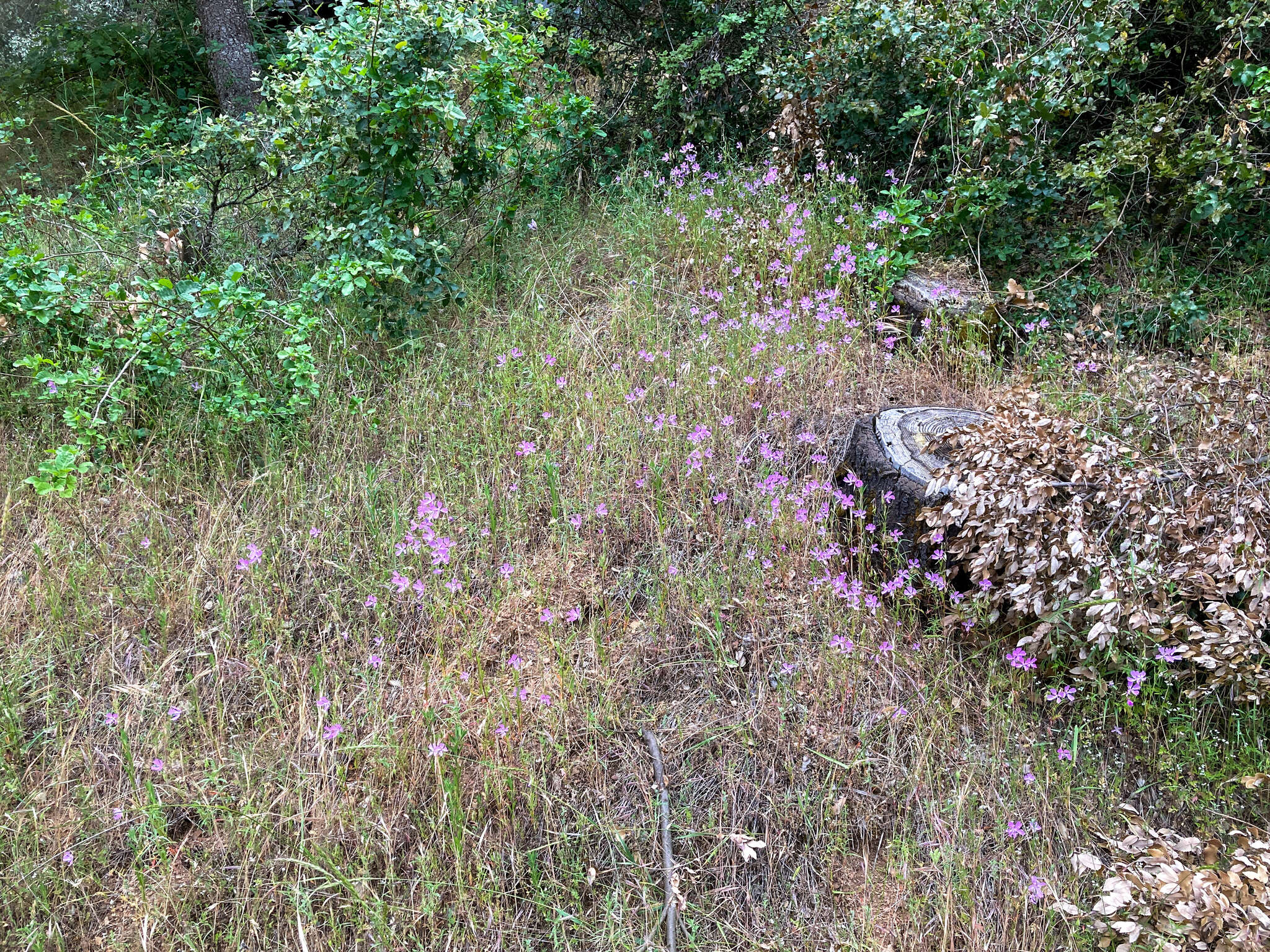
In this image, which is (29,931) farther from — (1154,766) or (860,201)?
(860,201)

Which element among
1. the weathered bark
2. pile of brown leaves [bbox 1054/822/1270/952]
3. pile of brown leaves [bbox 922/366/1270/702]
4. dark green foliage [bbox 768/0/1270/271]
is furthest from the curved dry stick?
the weathered bark

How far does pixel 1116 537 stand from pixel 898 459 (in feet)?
2.52

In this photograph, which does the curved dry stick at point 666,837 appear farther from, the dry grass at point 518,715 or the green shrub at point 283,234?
the green shrub at point 283,234

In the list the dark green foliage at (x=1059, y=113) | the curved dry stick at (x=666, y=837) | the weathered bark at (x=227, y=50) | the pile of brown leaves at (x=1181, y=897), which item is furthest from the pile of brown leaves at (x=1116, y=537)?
the weathered bark at (x=227, y=50)

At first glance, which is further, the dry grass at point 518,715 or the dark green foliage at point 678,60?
the dark green foliage at point 678,60

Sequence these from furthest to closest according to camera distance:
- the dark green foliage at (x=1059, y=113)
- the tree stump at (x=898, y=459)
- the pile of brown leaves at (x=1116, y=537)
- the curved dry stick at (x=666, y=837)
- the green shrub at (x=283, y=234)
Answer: the dark green foliage at (x=1059, y=113)
the green shrub at (x=283, y=234)
the tree stump at (x=898, y=459)
the pile of brown leaves at (x=1116, y=537)
the curved dry stick at (x=666, y=837)

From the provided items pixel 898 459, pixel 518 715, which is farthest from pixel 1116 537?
pixel 518 715

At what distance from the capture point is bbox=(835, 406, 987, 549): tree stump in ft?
10.0

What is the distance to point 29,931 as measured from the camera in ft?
7.38

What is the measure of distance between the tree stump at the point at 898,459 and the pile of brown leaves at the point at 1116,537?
0.12m

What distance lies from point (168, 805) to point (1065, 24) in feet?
18.0

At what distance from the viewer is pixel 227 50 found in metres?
6.94

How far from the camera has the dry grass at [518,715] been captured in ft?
7.55

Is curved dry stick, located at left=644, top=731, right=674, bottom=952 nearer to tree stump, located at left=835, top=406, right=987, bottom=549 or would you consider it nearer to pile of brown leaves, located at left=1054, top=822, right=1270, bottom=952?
pile of brown leaves, located at left=1054, top=822, right=1270, bottom=952
